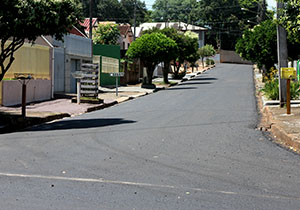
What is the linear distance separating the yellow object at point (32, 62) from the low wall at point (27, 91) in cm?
40

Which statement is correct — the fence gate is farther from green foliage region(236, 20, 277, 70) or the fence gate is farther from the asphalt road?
green foliage region(236, 20, 277, 70)

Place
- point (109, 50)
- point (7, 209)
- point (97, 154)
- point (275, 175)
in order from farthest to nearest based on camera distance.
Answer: point (109, 50)
point (97, 154)
point (275, 175)
point (7, 209)

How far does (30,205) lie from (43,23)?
9.48 m

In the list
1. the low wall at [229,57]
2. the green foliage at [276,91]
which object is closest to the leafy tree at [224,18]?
the low wall at [229,57]

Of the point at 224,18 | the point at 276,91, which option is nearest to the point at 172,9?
A: the point at 224,18

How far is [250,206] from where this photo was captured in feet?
19.0

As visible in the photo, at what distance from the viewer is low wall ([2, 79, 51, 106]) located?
70.4 feet

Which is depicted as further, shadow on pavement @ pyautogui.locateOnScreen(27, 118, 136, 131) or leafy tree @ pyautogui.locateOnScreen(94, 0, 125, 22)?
leafy tree @ pyautogui.locateOnScreen(94, 0, 125, 22)

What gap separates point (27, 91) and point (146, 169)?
17.0m

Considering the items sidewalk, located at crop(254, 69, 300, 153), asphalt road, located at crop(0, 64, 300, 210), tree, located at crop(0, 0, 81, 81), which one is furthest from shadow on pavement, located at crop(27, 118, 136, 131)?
sidewalk, located at crop(254, 69, 300, 153)

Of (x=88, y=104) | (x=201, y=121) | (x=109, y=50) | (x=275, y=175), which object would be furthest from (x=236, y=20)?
(x=275, y=175)

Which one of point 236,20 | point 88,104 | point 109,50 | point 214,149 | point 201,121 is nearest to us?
point 214,149

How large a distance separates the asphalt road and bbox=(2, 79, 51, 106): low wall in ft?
28.1

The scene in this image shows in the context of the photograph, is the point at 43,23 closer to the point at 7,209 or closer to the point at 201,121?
the point at 201,121
